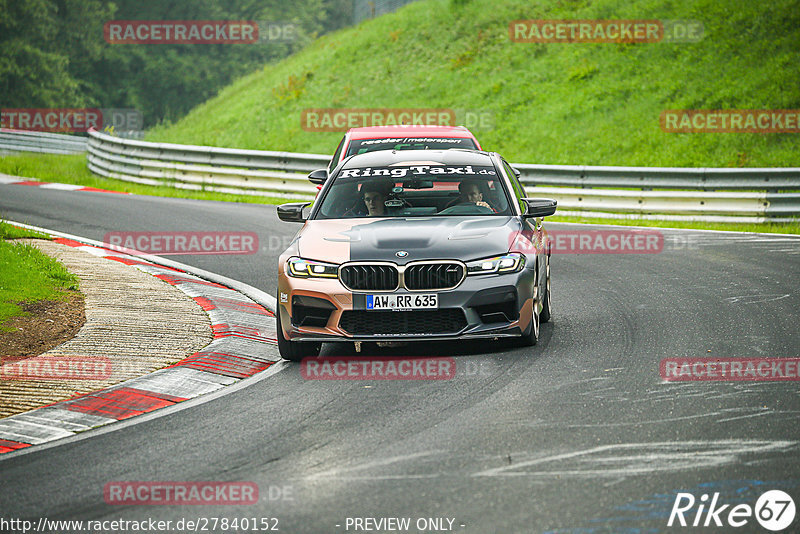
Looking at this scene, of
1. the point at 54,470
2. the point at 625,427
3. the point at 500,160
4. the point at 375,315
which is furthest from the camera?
the point at 500,160

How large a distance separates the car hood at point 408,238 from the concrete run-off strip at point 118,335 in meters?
1.42

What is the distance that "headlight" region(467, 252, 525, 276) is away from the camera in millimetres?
8008

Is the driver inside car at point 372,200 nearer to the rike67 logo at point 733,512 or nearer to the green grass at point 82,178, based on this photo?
the rike67 logo at point 733,512

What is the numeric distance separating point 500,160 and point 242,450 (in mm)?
5144

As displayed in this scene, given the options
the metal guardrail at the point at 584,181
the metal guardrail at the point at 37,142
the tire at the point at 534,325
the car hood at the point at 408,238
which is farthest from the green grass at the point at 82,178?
the tire at the point at 534,325

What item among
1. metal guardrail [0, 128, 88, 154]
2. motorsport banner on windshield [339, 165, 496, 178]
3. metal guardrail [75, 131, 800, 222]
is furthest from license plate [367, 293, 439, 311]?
metal guardrail [0, 128, 88, 154]

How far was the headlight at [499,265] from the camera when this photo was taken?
8.01 meters

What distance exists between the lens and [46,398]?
7090mm

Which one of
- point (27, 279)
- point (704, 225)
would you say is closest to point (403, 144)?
point (27, 279)

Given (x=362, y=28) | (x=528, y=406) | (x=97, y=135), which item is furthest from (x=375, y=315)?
(x=362, y=28)

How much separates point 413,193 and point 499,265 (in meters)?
2.09

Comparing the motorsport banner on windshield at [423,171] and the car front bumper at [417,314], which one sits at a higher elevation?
the motorsport banner on windshield at [423,171]

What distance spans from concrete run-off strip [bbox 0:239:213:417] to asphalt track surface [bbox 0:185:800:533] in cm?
94

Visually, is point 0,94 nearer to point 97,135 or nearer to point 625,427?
point 97,135
